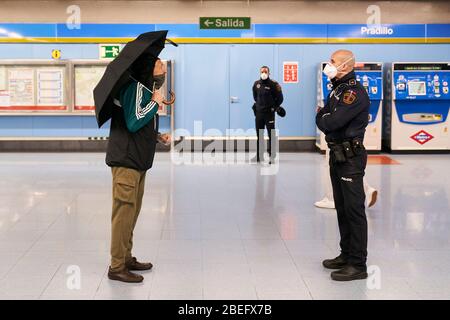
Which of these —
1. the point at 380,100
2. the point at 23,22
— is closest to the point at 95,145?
the point at 23,22

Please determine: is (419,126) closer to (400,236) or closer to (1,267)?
(400,236)

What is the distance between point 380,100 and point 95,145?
18.3 ft

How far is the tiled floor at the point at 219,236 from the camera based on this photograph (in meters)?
4.33

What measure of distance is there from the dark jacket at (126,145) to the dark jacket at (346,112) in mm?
1235

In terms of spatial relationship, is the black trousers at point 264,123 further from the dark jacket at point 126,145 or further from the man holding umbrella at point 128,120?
the dark jacket at point 126,145

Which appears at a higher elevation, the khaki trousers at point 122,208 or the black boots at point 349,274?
the khaki trousers at point 122,208

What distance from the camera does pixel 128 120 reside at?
4.22 metres

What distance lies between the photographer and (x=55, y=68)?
41.8 feet

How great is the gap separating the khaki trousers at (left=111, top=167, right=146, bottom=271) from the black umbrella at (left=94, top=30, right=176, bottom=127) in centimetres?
40

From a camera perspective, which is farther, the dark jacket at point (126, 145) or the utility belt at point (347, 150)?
the utility belt at point (347, 150)

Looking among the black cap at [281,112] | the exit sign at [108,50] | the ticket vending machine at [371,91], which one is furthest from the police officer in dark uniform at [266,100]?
the exit sign at [108,50]

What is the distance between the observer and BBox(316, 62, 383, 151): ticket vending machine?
481 inches

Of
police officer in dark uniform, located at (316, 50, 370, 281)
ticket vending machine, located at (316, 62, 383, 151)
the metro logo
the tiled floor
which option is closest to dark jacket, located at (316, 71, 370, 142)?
police officer in dark uniform, located at (316, 50, 370, 281)

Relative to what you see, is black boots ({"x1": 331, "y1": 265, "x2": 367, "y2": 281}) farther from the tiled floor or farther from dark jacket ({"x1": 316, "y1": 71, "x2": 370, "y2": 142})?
dark jacket ({"x1": 316, "y1": 71, "x2": 370, "y2": 142})
